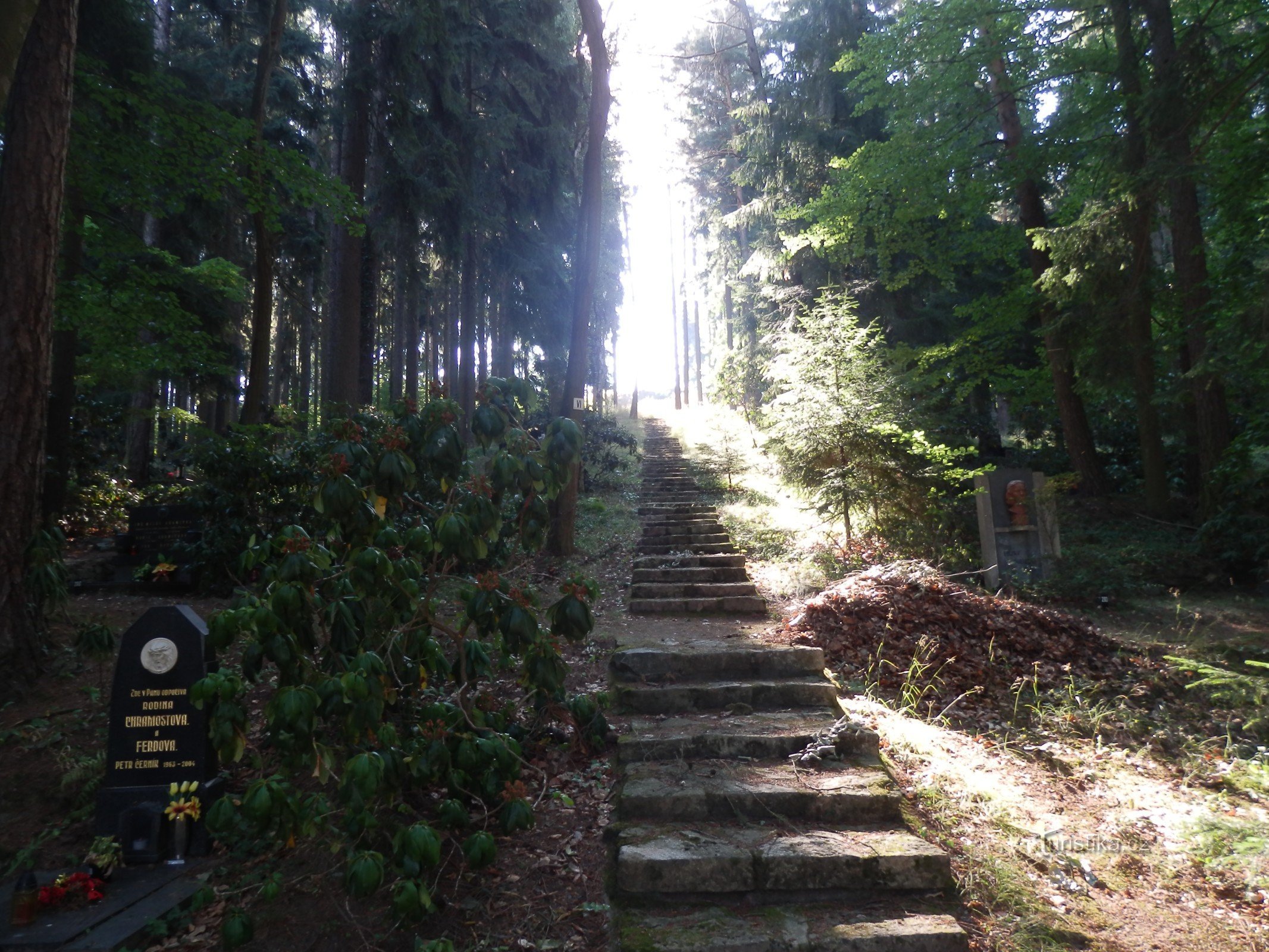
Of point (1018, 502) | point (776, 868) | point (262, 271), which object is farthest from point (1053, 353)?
point (262, 271)

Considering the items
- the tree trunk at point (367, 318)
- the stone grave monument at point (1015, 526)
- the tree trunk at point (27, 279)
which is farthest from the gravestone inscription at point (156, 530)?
the stone grave monument at point (1015, 526)

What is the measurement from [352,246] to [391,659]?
32.0 ft

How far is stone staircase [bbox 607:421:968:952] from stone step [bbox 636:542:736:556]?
4.95 m

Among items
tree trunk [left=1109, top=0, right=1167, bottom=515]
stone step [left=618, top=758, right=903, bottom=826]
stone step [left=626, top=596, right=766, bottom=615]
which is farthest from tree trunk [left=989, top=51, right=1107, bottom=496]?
stone step [left=618, top=758, right=903, bottom=826]

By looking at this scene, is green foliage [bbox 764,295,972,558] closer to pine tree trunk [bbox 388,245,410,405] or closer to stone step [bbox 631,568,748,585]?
stone step [bbox 631,568,748,585]

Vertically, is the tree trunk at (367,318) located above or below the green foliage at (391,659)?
above

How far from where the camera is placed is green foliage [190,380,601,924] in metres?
3.06

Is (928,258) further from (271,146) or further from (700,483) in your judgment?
(271,146)

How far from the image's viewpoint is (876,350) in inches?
398

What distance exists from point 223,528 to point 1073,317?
12430 millimetres

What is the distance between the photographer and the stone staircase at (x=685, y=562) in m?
8.42

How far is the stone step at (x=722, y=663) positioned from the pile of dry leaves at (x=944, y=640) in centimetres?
76

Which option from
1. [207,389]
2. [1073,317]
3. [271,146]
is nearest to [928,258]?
[1073,317]

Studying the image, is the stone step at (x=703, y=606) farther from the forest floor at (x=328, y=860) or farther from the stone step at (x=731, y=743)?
the stone step at (x=731, y=743)
